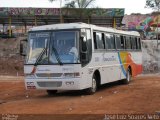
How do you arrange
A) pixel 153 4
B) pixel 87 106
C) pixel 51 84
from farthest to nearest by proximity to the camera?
pixel 153 4, pixel 51 84, pixel 87 106

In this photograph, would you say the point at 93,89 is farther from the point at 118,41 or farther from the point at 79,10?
the point at 79,10

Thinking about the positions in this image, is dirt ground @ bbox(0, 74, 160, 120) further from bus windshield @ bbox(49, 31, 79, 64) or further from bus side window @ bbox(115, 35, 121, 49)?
bus side window @ bbox(115, 35, 121, 49)

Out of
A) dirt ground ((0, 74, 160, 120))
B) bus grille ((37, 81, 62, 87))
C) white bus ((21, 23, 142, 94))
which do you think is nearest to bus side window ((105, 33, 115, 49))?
white bus ((21, 23, 142, 94))

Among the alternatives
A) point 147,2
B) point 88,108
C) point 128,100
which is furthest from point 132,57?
point 147,2

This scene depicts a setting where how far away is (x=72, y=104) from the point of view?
15.3m

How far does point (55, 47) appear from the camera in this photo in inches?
687

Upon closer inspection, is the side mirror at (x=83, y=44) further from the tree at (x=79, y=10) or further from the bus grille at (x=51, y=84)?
the tree at (x=79, y=10)

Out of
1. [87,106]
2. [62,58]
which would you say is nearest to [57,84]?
[62,58]

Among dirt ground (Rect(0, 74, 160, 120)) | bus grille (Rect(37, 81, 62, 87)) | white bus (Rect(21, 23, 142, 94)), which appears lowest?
dirt ground (Rect(0, 74, 160, 120))

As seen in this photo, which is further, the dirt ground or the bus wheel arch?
the bus wheel arch

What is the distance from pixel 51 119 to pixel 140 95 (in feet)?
19.1

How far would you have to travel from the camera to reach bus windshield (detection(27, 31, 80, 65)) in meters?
17.2

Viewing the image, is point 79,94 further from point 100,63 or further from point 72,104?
point 72,104

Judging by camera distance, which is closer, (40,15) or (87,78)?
(87,78)
